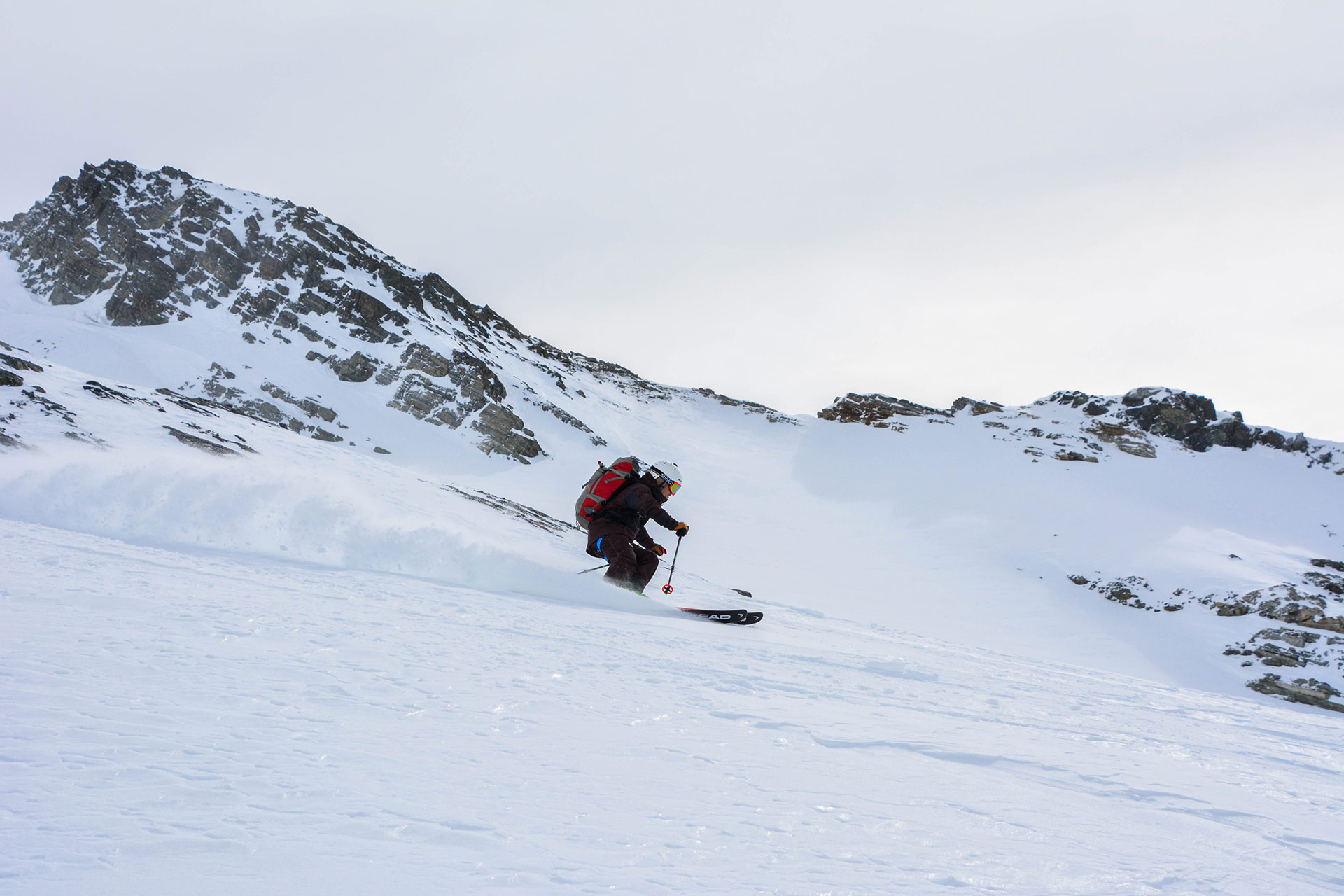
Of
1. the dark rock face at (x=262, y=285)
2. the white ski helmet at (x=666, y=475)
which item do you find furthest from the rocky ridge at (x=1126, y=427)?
the white ski helmet at (x=666, y=475)

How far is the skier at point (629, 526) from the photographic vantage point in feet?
30.1

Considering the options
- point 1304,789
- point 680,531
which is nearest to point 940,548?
point 680,531

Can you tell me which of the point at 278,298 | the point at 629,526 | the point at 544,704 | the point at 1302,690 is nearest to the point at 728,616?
the point at 629,526

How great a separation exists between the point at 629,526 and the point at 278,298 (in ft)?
129

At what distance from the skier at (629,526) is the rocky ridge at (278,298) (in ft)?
82.3

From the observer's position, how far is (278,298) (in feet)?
130

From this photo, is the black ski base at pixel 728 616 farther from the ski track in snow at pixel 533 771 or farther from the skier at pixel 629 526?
the ski track in snow at pixel 533 771

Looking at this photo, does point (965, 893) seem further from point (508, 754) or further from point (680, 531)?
point (680, 531)

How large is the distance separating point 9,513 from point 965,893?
894cm

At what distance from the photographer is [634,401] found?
53.0m

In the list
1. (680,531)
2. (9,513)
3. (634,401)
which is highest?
(634,401)

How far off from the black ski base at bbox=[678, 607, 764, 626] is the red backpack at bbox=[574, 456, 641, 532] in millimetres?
1857

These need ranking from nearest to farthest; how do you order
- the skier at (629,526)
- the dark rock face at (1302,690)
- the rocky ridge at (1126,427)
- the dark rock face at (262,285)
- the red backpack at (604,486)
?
the skier at (629,526) < the red backpack at (604,486) < the dark rock face at (1302,690) < the dark rock face at (262,285) < the rocky ridge at (1126,427)

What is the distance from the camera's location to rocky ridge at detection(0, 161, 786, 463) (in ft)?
115
